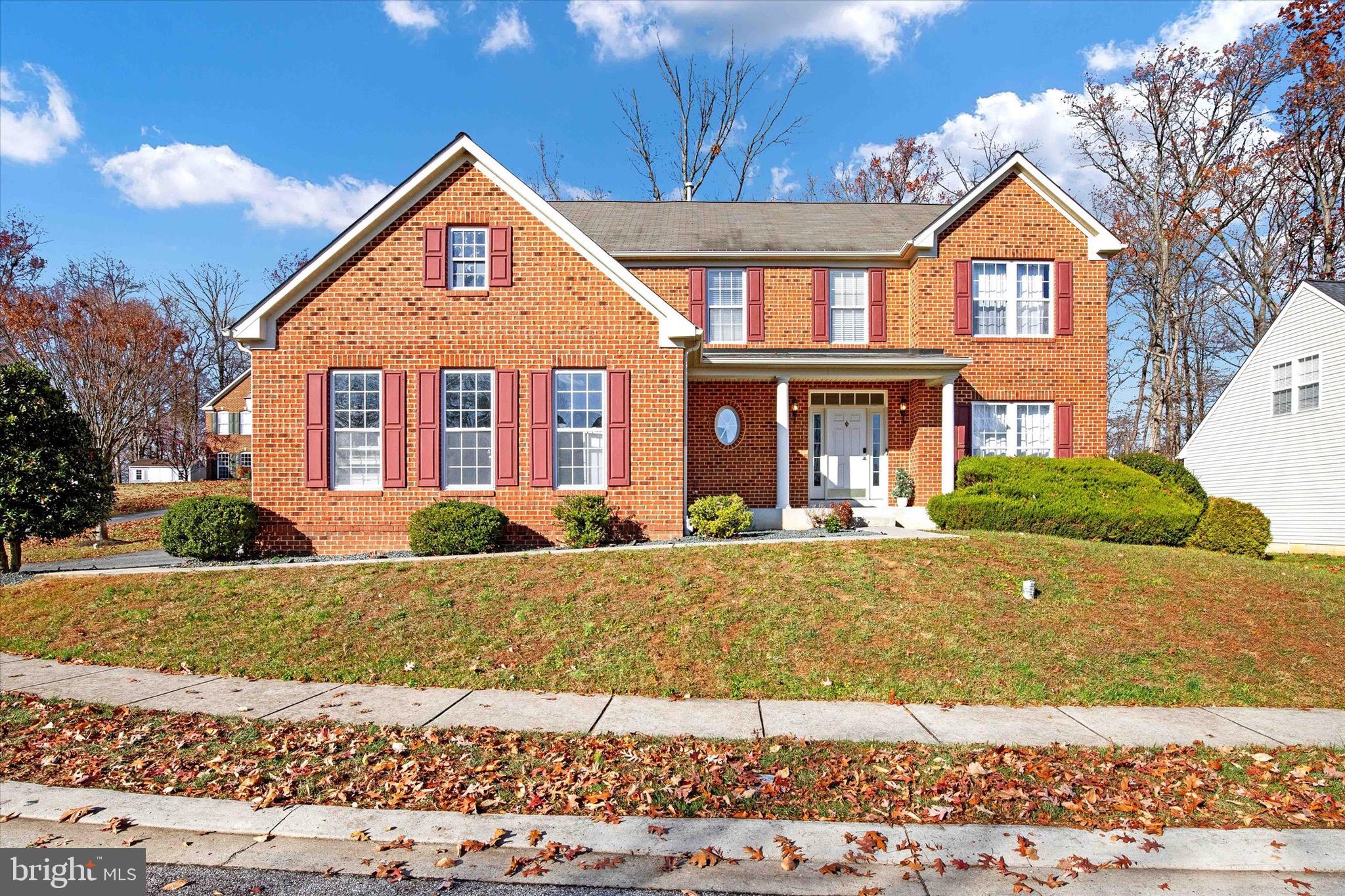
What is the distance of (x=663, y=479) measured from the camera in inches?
517


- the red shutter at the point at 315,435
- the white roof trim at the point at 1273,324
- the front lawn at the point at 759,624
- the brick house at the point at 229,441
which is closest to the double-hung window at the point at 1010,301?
the front lawn at the point at 759,624

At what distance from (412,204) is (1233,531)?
16605mm

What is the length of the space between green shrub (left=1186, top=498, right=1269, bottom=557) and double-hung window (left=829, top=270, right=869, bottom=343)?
25.7ft

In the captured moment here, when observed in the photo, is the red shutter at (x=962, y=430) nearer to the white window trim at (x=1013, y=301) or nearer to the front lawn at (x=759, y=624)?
the white window trim at (x=1013, y=301)

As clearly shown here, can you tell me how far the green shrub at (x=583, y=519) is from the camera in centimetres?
1232

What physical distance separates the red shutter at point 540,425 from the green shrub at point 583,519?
84 cm

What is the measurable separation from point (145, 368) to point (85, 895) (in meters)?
26.2

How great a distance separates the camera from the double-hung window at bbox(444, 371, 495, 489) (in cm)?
1316

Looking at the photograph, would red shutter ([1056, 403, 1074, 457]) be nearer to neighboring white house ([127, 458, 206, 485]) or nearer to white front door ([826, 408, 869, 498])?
white front door ([826, 408, 869, 498])

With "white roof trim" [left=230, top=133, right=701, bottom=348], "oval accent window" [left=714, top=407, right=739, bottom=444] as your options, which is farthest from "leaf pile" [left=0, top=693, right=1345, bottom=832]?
"oval accent window" [left=714, top=407, right=739, bottom=444]

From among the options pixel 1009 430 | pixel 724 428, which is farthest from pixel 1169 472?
pixel 724 428

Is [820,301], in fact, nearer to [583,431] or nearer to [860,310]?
[860,310]

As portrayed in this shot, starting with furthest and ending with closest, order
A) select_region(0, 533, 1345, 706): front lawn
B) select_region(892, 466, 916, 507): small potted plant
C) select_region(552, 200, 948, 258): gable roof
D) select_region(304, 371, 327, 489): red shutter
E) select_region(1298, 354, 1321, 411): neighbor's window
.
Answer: select_region(1298, 354, 1321, 411): neighbor's window, select_region(552, 200, 948, 258): gable roof, select_region(892, 466, 916, 507): small potted plant, select_region(304, 371, 327, 489): red shutter, select_region(0, 533, 1345, 706): front lawn

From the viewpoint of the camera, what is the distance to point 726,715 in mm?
6219
